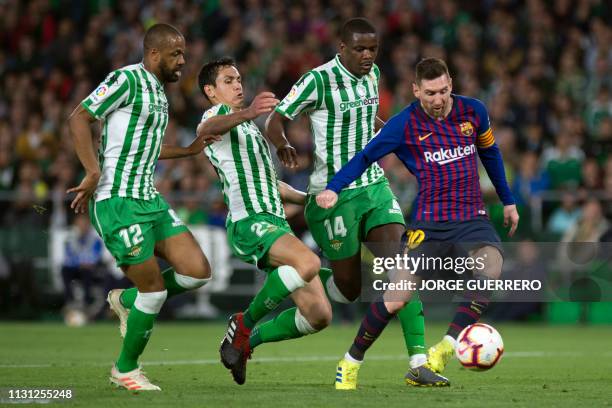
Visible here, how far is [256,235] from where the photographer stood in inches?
347

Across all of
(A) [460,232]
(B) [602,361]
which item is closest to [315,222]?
(A) [460,232]

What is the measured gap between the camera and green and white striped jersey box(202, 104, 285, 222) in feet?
29.4

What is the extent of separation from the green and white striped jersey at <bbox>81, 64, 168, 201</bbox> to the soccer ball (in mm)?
2467

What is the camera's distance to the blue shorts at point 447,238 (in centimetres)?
866

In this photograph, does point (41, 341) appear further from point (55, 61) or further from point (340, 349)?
point (55, 61)

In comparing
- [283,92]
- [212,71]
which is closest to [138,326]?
[212,71]

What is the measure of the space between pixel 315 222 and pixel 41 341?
5408mm

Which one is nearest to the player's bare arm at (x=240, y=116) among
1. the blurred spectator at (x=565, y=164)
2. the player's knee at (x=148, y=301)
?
the player's knee at (x=148, y=301)

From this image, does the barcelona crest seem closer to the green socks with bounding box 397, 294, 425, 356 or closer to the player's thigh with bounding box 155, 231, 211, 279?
the green socks with bounding box 397, 294, 425, 356

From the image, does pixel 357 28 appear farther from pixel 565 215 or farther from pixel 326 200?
pixel 565 215

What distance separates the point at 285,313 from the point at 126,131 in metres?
1.84

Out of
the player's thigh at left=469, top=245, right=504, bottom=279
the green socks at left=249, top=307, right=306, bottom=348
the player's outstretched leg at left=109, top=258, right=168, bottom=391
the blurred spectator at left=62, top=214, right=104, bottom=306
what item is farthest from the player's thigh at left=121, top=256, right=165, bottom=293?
the blurred spectator at left=62, top=214, right=104, bottom=306

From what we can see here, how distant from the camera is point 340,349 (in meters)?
12.9

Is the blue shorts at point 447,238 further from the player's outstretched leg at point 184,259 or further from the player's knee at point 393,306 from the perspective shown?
the player's outstretched leg at point 184,259
